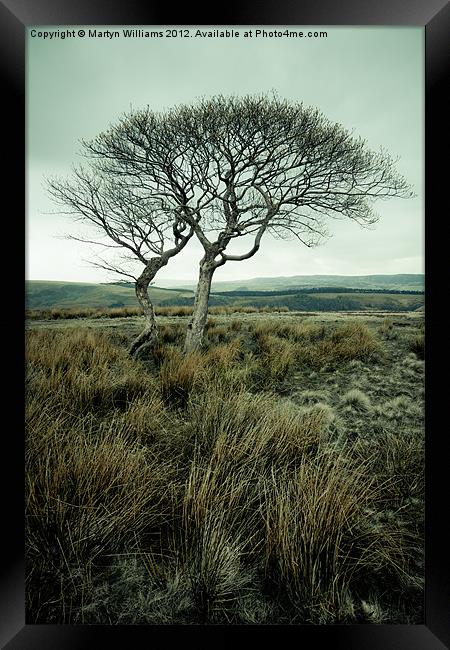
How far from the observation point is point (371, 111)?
1.47 metres

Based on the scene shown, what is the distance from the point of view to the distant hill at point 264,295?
4.80 feet

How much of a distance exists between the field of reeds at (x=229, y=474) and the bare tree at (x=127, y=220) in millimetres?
234

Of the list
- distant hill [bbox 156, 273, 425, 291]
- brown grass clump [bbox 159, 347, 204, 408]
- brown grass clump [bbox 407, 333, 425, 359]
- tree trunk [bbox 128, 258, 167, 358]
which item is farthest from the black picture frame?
brown grass clump [bbox 159, 347, 204, 408]

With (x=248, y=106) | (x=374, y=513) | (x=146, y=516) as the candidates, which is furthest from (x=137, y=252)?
(x=374, y=513)

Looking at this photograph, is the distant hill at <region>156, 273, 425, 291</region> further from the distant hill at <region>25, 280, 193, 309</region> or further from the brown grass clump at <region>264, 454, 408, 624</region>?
the brown grass clump at <region>264, 454, 408, 624</region>

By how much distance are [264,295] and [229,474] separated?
0.88 meters

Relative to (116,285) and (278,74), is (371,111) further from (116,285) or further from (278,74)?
(116,285)

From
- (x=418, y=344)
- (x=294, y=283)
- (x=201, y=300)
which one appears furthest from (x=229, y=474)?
(x=418, y=344)

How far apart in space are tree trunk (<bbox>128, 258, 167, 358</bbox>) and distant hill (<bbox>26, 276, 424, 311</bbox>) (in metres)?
0.03
